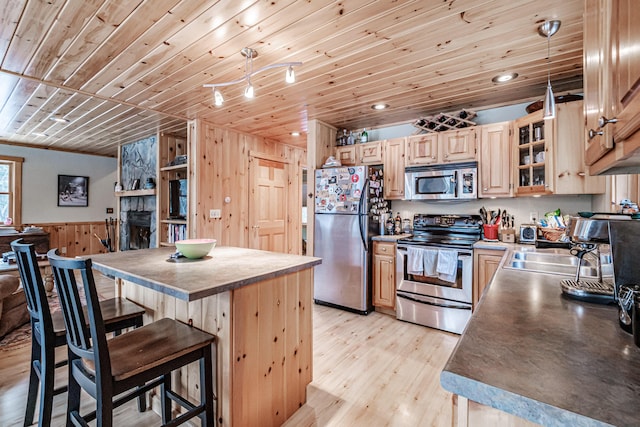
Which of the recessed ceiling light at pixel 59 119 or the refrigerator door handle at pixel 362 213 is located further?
the recessed ceiling light at pixel 59 119

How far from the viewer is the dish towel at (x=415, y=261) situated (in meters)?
3.09

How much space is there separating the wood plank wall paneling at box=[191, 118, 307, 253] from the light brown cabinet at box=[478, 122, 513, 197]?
314 cm

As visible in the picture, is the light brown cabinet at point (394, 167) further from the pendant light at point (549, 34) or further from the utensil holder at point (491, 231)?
the pendant light at point (549, 34)

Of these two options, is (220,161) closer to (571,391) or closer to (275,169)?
(275,169)

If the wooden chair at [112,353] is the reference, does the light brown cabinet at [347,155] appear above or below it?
above

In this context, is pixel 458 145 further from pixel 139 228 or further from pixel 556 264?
pixel 139 228

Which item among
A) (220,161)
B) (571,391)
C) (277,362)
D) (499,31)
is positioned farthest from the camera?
(220,161)

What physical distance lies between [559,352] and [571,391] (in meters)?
0.18

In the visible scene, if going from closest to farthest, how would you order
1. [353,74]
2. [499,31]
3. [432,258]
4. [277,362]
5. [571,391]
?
[571,391], [277,362], [499,31], [353,74], [432,258]

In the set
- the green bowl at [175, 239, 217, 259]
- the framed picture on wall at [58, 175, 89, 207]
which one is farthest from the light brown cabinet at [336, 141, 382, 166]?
the framed picture on wall at [58, 175, 89, 207]

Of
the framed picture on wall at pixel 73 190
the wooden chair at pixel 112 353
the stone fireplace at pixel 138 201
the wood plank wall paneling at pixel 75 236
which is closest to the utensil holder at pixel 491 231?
the wooden chair at pixel 112 353

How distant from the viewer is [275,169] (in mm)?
5070

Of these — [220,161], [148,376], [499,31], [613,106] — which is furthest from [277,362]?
[220,161]

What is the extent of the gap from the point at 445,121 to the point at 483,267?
1.65m
